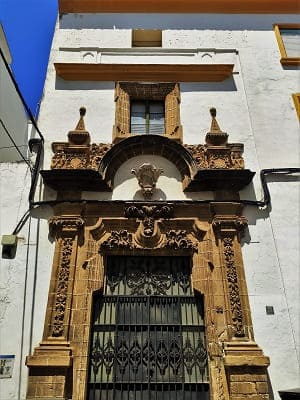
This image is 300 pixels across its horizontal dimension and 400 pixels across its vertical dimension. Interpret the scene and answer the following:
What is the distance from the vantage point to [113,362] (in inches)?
272

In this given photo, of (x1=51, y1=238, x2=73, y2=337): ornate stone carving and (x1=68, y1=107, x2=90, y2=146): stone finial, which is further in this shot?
(x1=68, y1=107, x2=90, y2=146): stone finial

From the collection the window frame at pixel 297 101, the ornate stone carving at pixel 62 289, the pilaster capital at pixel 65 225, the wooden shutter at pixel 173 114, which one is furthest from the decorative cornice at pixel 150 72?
the ornate stone carving at pixel 62 289

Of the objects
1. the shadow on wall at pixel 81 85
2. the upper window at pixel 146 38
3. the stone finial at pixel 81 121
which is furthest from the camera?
the upper window at pixel 146 38

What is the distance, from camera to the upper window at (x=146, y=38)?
1194cm

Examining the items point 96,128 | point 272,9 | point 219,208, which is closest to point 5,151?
point 96,128

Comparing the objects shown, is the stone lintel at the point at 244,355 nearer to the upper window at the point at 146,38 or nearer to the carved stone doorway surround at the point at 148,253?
the carved stone doorway surround at the point at 148,253

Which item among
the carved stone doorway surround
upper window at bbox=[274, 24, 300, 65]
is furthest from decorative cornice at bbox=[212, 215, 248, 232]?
upper window at bbox=[274, 24, 300, 65]

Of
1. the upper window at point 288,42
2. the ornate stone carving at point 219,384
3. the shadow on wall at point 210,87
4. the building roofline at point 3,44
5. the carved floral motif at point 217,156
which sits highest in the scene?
the building roofline at point 3,44

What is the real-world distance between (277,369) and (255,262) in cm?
192

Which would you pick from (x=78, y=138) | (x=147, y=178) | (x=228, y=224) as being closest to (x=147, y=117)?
(x=78, y=138)

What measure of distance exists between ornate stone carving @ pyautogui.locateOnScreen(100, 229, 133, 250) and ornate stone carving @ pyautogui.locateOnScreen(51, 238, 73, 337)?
0.67 metres

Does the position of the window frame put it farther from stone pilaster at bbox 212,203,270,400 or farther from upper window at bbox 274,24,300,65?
stone pilaster at bbox 212,203,270,400

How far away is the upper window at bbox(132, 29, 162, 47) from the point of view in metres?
11.9

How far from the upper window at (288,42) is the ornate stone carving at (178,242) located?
243 inches
